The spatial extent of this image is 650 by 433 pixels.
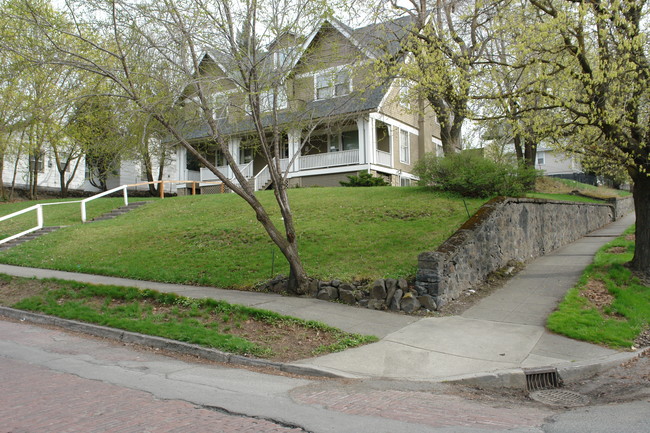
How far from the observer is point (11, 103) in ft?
70.2

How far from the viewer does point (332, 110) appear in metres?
12.0

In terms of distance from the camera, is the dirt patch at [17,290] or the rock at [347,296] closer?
the rock at [347,296]

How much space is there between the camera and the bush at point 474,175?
15.9 meters

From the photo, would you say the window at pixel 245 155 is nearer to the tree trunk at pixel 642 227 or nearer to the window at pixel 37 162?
the window at pixel 37 162

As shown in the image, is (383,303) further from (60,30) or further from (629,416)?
(60,30)

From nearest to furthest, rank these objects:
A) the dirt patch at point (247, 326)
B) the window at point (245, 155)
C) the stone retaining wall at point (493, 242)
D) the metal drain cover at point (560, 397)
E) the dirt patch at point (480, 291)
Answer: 1. the metal drain cover at point (560, 397)
2. the dirt patch at point (247, 326)
3. the dirt patch at point (480, 291)
4. the stone retaining wall at point (493, 242)
5. the window at point (245, 155)

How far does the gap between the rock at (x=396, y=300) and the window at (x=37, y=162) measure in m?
24.7

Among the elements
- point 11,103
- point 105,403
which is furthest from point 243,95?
point 11,103

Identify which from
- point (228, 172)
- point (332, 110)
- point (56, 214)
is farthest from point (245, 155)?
point (332, 110)

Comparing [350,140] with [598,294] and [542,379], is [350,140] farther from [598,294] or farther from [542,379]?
[542,379]

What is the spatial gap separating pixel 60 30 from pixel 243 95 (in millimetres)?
3658

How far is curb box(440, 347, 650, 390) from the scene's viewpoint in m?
6.42

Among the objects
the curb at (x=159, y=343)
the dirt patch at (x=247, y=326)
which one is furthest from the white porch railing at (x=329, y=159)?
the curb at (x=159, y=343)

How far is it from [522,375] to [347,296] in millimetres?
4415
